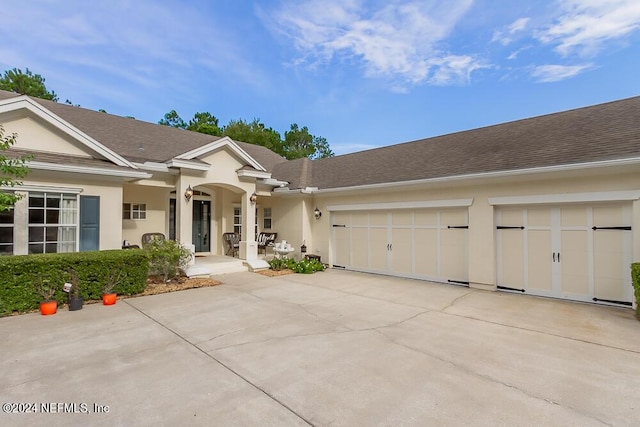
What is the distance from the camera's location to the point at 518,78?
47.4 feet

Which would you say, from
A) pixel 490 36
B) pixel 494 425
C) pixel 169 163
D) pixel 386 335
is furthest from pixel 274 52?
pixel 494 425

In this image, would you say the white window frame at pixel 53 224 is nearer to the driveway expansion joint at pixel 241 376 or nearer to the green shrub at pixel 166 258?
the green shrub at pixel 166 258

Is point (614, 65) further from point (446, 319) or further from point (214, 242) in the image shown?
point (214, 242)

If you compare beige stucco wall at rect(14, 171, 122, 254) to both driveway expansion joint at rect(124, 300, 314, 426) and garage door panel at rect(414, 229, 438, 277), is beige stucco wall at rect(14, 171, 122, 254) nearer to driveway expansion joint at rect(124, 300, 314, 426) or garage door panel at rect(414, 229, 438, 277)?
driveway expansion joint at rect(124, 300, 314, 426)

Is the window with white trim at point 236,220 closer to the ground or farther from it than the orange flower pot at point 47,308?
farther from it

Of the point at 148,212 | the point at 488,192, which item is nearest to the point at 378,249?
the point at 488,192

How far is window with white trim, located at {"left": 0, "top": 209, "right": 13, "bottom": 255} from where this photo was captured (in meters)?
7.48

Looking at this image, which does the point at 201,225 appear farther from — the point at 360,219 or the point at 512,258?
the point at 512,258

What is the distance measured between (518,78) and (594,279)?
35.6 ft

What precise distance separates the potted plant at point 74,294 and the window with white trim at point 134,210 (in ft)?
15.9

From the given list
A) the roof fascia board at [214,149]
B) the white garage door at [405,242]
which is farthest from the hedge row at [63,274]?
the white garage door at [405,242]

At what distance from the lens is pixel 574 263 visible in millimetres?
7906

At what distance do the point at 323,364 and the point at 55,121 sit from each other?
32.2 feet

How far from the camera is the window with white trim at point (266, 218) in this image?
51.6ft
